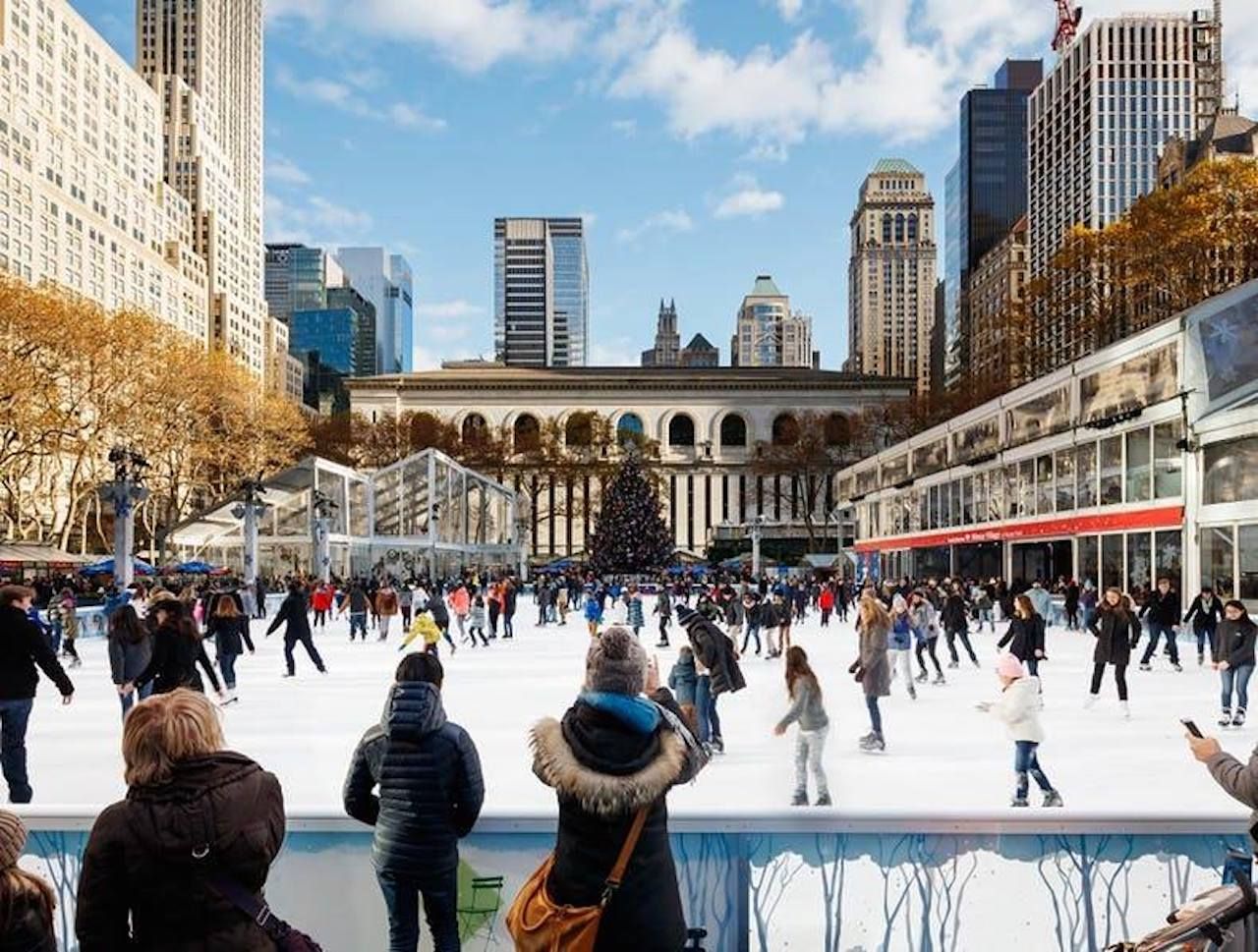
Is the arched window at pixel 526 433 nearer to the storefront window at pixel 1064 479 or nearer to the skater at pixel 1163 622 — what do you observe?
the storefront window at pixel 1064 479

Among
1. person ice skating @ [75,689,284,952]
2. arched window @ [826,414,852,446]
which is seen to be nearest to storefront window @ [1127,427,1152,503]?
person ice skating @ [75,689,284,952]

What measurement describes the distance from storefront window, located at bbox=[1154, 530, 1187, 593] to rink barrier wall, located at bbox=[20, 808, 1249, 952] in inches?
944

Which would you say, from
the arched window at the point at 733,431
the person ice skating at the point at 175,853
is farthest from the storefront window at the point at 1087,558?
the arched window at the point at 733,431

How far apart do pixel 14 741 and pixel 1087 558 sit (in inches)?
1157

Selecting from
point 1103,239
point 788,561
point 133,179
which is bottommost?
point 788,561

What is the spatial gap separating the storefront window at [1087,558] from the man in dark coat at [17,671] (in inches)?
1119

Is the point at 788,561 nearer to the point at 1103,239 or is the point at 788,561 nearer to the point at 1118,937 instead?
the point at 1103,239

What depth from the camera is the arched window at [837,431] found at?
80.3 m

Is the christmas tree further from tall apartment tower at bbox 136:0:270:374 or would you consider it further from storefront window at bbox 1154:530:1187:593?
tall apartment tower at bbox 136:0:270:374

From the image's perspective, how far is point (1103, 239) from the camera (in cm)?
4166

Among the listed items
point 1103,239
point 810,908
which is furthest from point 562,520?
point 810,908

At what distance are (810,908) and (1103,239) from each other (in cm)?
4233

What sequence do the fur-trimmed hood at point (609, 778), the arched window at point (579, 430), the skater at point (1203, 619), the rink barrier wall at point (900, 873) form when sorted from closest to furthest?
the fur-trimmed hood at point (609, 778) < the rink barrier wall at point (900, 873) < the skater at point (1203, 619) < the arched window at point (579, 430)

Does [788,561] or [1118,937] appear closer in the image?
[1118,937]
